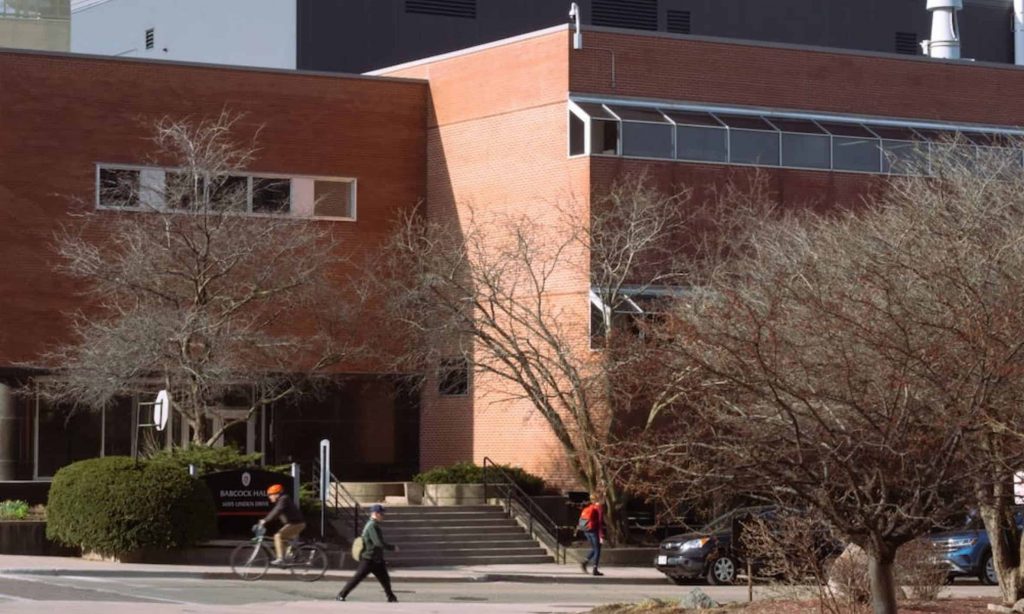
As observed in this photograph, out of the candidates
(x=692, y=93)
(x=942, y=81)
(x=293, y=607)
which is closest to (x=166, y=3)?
(x=692, y=93)

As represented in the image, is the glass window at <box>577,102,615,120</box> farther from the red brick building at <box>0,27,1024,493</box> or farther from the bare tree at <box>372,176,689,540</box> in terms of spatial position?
the bare tree at <box>372,176,689,540</box>

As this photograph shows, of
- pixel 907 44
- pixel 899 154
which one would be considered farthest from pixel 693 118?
pixel 907 44

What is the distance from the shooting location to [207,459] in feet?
112

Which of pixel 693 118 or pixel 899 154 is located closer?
pixel 693 118

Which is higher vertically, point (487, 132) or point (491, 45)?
point (491, 45)

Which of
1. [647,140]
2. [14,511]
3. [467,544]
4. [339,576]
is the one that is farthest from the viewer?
[647,140]

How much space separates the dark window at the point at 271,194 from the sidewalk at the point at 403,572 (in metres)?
11.8

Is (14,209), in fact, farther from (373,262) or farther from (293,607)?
(293,607)

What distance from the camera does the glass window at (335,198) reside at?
141 feet

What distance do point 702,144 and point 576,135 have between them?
3.18 m

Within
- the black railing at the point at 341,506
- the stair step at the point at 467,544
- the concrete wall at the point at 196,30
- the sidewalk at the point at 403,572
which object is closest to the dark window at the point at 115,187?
the black railing at the point at 341,506

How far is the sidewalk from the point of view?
28266 millimetres

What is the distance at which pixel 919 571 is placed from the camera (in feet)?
71.7

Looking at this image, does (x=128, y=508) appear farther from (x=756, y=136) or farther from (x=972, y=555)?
(x=756, y=136)
